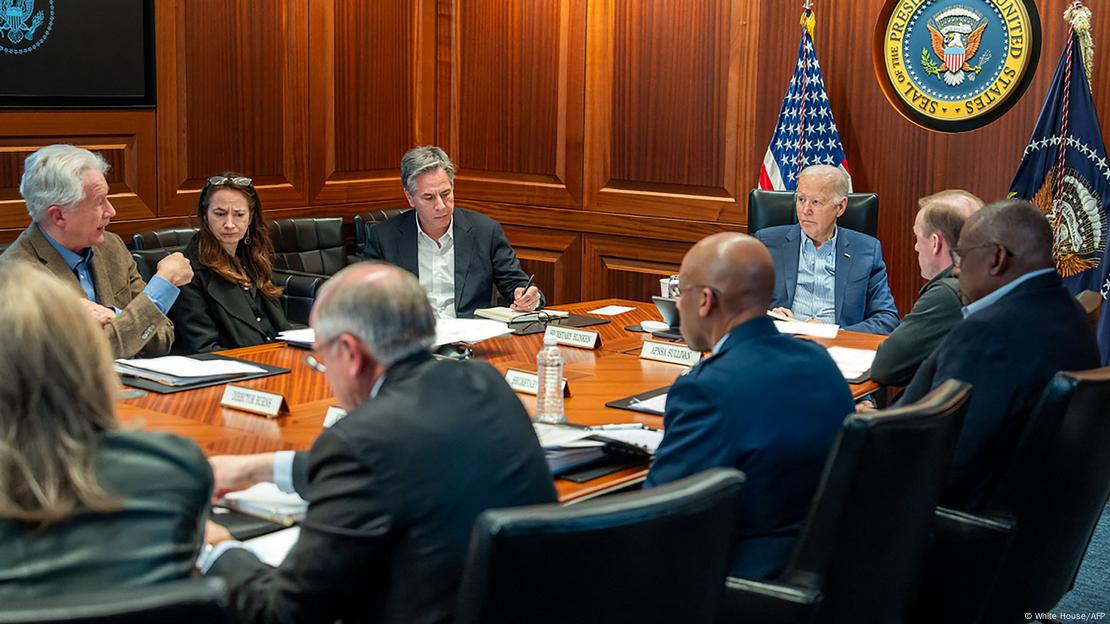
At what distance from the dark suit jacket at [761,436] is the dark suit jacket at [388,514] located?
53 cm

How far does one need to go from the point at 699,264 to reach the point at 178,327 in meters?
2.17

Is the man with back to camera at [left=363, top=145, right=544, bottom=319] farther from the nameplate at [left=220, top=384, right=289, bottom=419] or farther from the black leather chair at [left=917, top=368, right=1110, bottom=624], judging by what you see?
the black leather chair at [left=917, top=368, right=1110, bottom=624]

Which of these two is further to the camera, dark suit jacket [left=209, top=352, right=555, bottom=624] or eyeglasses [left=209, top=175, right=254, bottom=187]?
eyeglasses [left=209, top=175, right=254, bottom=187]

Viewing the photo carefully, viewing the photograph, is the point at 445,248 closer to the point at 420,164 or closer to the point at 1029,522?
the point at 420,164

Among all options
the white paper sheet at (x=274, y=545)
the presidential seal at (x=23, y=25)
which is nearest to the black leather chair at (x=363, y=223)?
the presidential seal at (x=23, y=25)

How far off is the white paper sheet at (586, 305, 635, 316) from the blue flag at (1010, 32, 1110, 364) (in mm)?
1781

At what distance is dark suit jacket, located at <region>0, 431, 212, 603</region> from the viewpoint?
1.58m

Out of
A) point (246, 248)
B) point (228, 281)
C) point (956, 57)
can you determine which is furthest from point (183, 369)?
point (956, 57)

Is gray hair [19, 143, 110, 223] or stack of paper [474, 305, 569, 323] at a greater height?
gray hair [19, 143, 110, 223]

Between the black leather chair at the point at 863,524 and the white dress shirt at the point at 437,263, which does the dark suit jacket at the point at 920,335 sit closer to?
the black leather chair at the point at 863,524

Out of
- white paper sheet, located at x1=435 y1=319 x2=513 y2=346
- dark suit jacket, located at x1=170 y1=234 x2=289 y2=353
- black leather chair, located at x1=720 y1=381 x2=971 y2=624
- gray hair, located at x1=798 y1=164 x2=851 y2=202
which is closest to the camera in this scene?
black leather chair, located at x1=720 y1=381 x2=971 y2=624

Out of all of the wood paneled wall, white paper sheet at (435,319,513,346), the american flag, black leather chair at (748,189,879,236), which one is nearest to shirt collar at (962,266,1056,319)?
white paper sheet at (435,319,513,346)

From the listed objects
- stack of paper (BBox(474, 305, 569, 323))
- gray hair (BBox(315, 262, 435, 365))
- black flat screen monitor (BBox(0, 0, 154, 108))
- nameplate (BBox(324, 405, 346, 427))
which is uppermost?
black flat screen monitor (BBox(0, 0, 154, 108))

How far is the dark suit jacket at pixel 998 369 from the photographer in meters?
2.85
